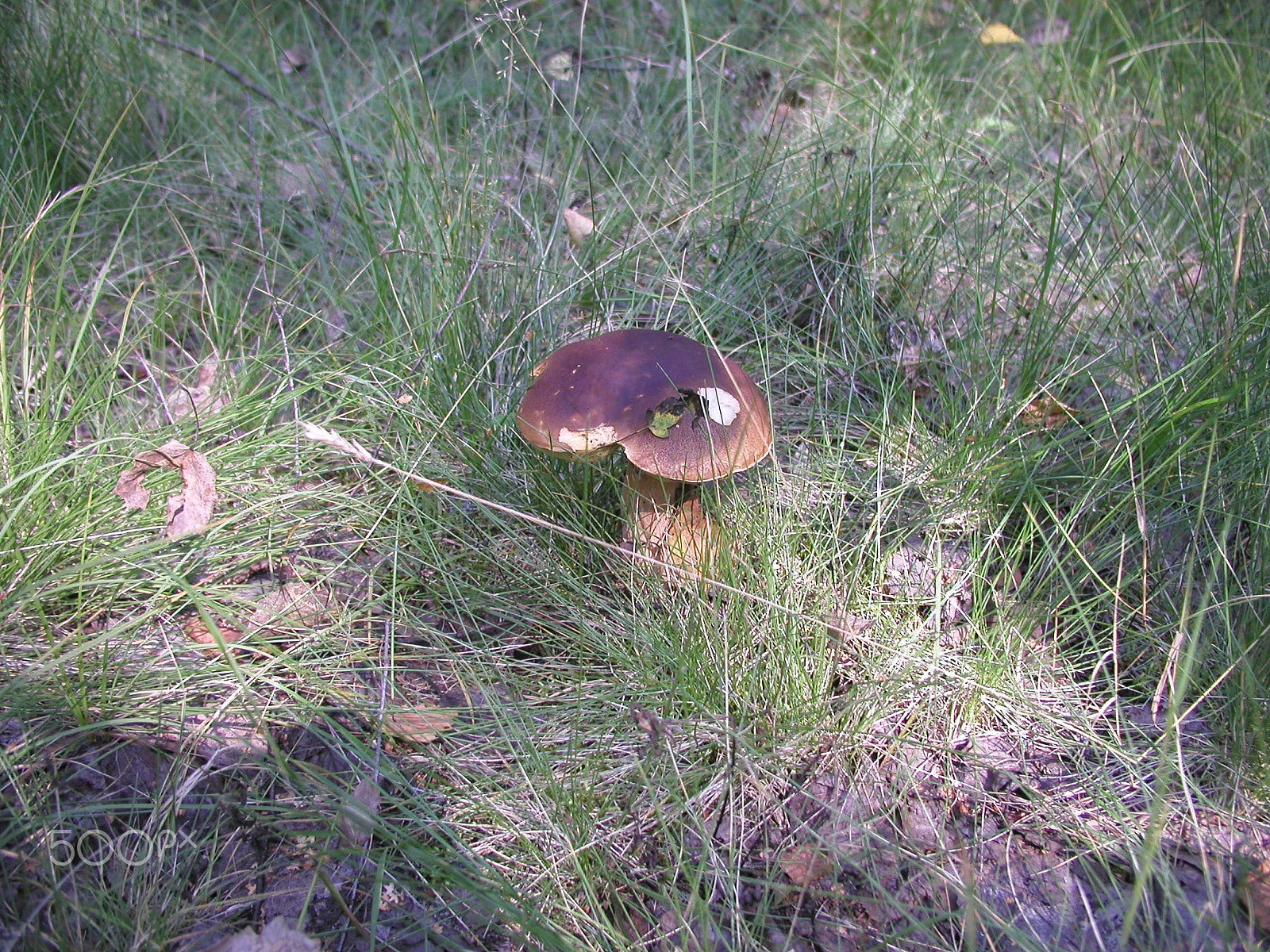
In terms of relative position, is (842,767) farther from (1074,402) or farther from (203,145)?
(203,145)

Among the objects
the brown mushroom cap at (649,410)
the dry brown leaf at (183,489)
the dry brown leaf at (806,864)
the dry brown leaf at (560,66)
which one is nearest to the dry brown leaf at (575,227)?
the dry brown leaf at (560,66)

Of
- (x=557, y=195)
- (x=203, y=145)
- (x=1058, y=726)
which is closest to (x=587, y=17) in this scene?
(x=557, y=195)

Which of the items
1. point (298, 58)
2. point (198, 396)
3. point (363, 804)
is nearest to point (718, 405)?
point (363, 804)

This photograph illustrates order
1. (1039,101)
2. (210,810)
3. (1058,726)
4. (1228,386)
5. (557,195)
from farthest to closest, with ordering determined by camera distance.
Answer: (1039,101)
(557,195)
(1228,386)
(1058,726)
(210,810)

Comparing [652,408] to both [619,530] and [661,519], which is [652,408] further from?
[619,530]

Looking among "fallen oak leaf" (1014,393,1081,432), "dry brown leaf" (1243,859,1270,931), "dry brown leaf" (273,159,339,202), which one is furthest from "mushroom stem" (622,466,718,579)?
"dry brown leaf" (273,159,339,202)
